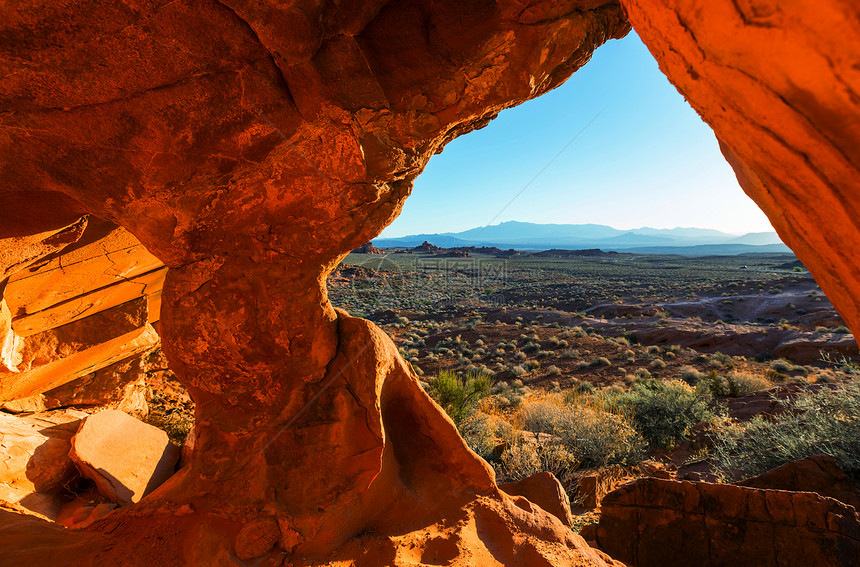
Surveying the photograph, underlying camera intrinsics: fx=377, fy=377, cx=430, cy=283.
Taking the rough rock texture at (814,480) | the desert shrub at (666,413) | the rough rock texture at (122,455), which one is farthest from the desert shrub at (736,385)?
the rough rock texture at (122,455)

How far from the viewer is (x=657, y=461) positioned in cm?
727

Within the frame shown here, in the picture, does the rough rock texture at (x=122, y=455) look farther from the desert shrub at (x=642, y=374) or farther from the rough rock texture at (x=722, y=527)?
the desert shrub at (x=642, y=374)

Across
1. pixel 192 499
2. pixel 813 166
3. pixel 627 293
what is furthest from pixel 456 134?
pixel 627 293

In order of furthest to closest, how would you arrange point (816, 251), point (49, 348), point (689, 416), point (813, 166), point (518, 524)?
point (689, 416) < point (49, 348) < point (518, 524) < point (816, 251) < point (813, 166)

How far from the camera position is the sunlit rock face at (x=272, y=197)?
2.42m

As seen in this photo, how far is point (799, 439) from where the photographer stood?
19.9 feet

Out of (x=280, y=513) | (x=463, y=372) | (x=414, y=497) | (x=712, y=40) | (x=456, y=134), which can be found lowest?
(x=463, y=372)

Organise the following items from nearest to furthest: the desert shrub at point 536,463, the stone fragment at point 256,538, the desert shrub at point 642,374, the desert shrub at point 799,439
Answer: the stone fragment at point 256,538
the desert shrub at point 799,439
the desert shrub at point 536,463
the desert shrub at point 642,374

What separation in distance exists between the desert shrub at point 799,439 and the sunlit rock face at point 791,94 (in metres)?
6.52

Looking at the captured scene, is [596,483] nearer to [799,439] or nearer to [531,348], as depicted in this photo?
[799,439]

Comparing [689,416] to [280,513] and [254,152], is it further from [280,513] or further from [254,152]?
[254,152]

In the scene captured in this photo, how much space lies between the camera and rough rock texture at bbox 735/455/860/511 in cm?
429

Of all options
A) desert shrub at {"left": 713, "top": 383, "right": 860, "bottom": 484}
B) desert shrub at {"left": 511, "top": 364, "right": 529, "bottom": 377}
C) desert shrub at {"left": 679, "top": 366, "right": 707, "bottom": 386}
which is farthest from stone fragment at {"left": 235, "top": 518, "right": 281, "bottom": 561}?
desert shrub at {"left": 679, "top": 366, "right": 707, "bottom": 386}

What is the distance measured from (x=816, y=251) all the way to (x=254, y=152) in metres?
3.31
